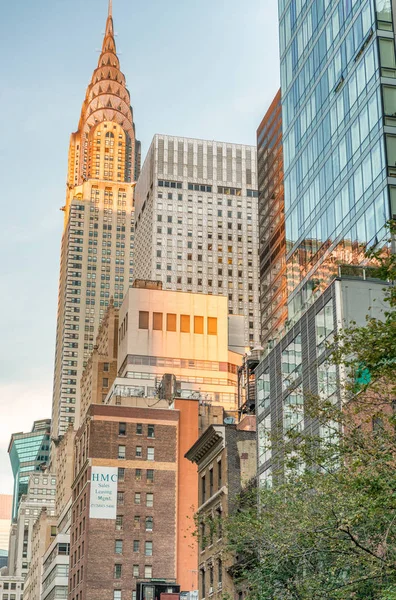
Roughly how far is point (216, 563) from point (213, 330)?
94.3 meters

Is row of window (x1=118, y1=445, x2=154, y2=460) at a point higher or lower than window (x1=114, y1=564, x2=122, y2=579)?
higher

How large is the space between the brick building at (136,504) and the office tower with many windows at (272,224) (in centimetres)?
3187

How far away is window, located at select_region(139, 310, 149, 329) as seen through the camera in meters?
164

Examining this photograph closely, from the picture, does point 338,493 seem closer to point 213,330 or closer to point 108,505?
point 108,505

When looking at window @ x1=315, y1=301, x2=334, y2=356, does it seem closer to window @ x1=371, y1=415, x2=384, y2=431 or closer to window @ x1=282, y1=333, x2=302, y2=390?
window @ x1=282, y1=333, x2=302, y2=390

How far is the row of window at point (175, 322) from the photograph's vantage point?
16375 cm

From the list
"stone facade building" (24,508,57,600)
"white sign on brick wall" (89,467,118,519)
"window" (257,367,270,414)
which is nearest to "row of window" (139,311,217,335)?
"stone facade building" (24,508,57,600)

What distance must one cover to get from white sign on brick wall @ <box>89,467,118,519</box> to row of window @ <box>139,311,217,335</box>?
4922cm

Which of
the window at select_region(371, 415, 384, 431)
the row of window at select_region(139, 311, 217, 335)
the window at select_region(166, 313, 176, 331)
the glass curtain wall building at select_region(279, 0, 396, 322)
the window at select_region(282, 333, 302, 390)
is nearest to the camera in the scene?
the window at select_region(371, 415, 384, 431)

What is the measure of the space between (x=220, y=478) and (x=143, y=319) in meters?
90.1

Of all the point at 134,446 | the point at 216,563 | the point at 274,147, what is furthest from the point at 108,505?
the point at 274,147

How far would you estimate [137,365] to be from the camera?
531 ft

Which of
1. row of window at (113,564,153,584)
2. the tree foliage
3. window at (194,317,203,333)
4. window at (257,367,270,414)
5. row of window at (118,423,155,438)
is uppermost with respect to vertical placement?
window at (194,317,203,333)

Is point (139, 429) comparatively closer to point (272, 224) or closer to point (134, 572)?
point (134, 572)
